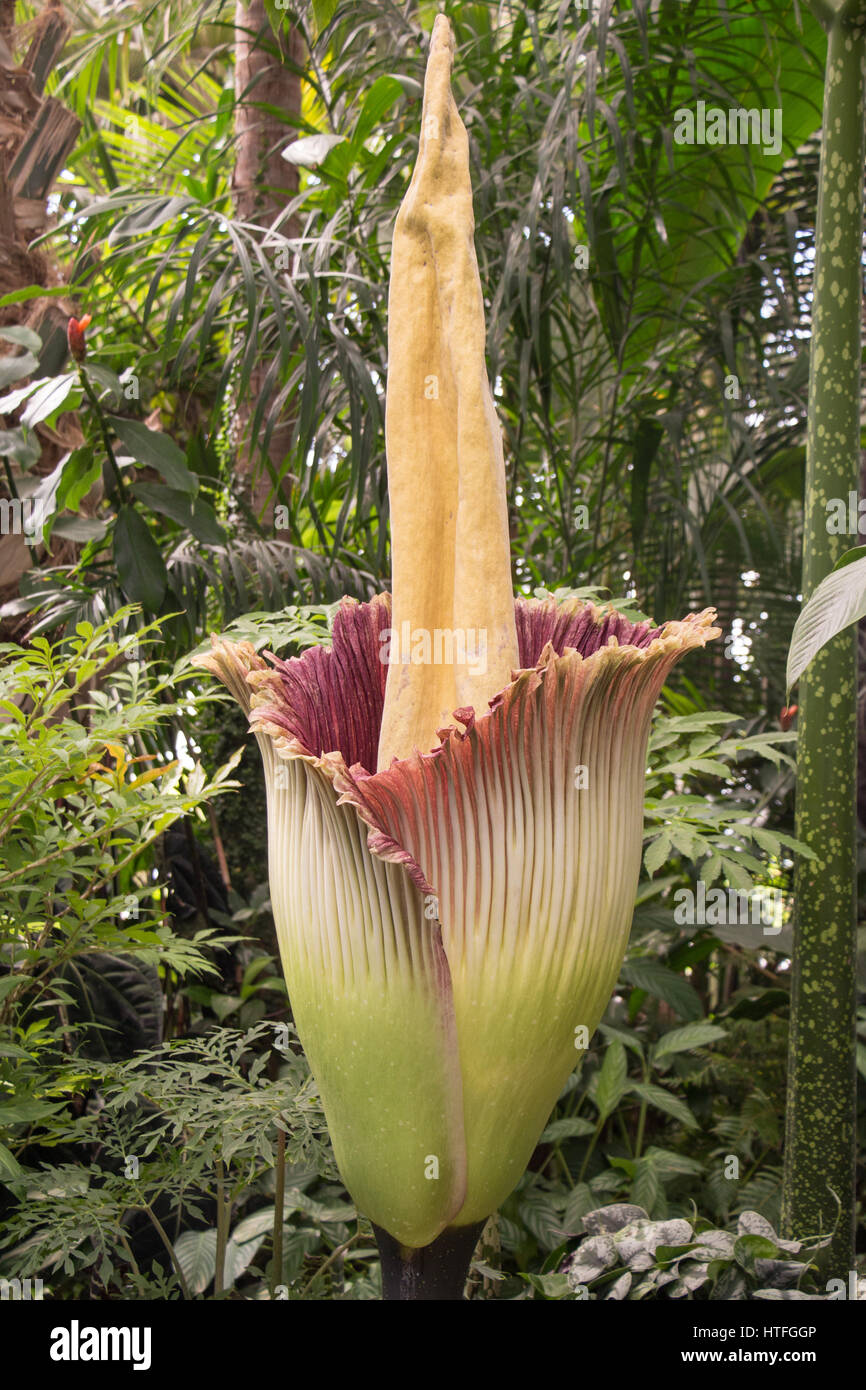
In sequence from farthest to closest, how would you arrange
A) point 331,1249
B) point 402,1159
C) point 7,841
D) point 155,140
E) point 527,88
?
point 155,140 → point 527,88 → point 331,1249 → point 7,841 → point 402,1159

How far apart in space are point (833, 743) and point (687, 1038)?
55 cm

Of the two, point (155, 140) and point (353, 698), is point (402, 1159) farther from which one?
point (155, 140)

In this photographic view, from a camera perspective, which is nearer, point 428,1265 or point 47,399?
point 428,1265

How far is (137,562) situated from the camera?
1.11m

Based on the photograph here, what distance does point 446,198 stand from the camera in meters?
0.56

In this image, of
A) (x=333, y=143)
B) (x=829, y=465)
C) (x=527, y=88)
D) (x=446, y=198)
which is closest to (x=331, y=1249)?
(x=829, y=465)

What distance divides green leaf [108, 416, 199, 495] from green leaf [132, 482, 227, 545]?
3cm

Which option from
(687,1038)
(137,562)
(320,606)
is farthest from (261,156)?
(687,1038)

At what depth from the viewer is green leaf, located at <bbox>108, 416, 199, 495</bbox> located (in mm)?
1121

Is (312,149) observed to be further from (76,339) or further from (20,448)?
(20,448)

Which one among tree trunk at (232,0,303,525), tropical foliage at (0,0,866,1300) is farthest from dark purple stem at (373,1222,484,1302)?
tree trunk at (232,0,303,525)

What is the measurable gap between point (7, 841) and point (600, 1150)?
95 centimetres

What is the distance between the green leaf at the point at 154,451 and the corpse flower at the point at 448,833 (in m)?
0.59

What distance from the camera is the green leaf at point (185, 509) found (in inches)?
45.4
